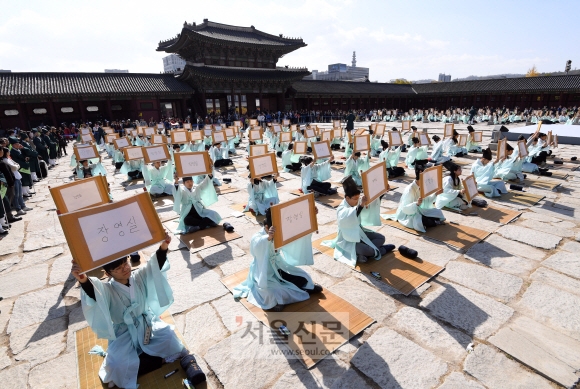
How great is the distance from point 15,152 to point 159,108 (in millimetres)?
23077

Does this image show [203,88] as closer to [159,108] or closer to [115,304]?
[159,108]

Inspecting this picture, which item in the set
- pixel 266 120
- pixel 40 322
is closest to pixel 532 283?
pixel 40 322

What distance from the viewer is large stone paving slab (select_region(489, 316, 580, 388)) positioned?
131 inches

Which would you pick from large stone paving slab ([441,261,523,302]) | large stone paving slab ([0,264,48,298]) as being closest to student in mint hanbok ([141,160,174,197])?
large stone paving slab ([0,264,48,298])

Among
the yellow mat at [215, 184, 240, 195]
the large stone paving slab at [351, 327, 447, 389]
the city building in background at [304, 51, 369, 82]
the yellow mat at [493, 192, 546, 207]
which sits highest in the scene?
the city building in background at [304, 51, 369, 82]

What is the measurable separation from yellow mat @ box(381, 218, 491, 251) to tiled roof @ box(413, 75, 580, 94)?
39.4 meters

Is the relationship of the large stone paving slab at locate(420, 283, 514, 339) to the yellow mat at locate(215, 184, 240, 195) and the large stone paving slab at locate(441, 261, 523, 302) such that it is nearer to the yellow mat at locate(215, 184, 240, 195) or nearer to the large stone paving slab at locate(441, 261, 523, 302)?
the large stone paving slab at locate(441, 261, 523, 302)

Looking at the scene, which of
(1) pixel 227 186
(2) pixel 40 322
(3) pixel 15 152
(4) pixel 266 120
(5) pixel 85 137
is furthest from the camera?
(4) pixel 266 120

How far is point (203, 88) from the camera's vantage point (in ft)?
105

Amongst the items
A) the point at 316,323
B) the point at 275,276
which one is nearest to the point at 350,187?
the point at 275,276

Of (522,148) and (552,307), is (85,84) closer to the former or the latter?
(522,148)

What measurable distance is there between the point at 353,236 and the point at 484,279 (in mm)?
2130

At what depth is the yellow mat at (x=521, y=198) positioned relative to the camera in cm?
850

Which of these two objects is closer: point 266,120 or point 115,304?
point 115,304
